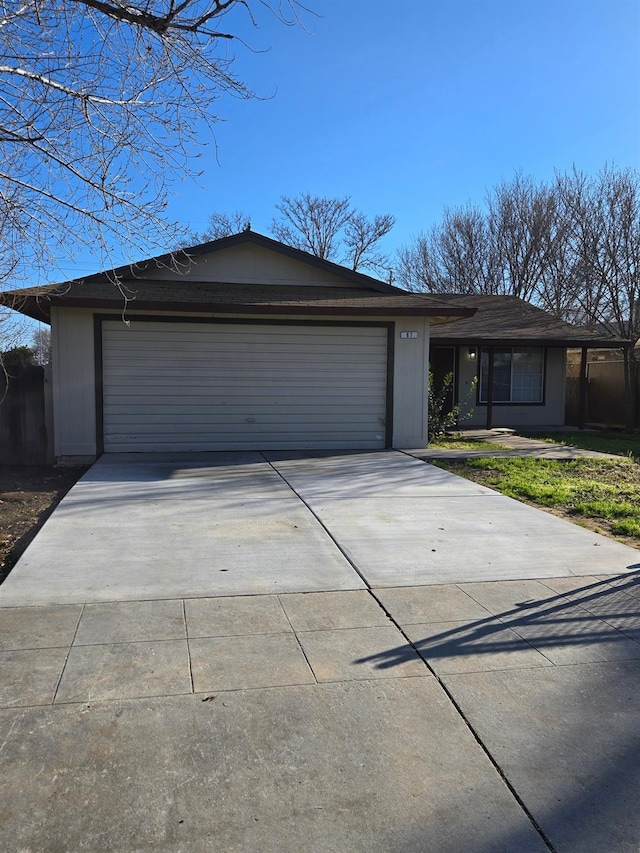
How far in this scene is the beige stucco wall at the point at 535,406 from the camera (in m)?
18.8

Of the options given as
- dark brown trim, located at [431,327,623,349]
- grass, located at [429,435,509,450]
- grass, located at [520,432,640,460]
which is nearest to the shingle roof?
grass, located at [429,435,509,450]

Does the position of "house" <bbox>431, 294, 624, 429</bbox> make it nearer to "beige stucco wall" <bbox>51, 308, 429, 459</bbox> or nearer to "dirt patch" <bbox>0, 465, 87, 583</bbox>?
"beige stucco wall" <bbox>51, 308, 429, 459</bbox>

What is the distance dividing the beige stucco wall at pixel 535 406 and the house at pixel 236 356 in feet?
17.5

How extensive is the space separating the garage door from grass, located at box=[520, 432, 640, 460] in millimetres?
4930

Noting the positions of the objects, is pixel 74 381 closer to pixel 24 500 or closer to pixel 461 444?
pixel 24 500

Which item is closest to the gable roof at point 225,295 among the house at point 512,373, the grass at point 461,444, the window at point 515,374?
the grass at point 461,444

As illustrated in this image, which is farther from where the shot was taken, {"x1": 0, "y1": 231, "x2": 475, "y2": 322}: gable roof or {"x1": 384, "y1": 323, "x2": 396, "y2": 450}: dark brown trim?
{"x1": 384, "y1": 323, "x2": 396, "y2": 450}: dark brown trim

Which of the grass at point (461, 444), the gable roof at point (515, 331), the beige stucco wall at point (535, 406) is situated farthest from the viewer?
the beige stucco wall at point (535, 406)

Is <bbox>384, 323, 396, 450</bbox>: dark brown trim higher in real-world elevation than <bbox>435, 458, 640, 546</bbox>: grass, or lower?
higher

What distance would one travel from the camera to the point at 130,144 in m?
6.70

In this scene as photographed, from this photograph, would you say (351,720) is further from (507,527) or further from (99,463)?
(99,463)

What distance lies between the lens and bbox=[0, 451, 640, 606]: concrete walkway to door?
5.14m

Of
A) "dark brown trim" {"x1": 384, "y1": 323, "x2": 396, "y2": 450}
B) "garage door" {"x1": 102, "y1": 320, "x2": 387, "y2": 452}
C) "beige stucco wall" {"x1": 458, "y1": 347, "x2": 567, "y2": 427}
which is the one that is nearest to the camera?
"garage door" {"x1": 102, "y1": 320, "x2": 387, "y2": 452}

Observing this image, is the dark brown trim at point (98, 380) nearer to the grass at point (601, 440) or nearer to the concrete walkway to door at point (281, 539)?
the concrete walkway to door at point (281, 539)
